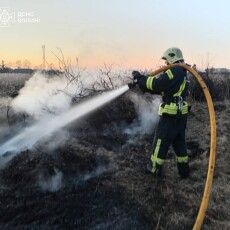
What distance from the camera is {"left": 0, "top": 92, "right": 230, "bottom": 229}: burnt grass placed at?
19.4 ft

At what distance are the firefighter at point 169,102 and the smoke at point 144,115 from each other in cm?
334

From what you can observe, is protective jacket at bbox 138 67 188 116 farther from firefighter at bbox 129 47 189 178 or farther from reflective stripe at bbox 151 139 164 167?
reflective stripe at bbox 151 139 164 167

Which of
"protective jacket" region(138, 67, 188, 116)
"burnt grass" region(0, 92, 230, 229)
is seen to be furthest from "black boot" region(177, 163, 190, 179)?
"protective jacket" region(138, 67, 188, 116)

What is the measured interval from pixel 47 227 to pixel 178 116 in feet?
9.45

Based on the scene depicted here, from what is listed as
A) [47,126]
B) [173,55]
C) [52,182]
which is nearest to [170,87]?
[173,55]

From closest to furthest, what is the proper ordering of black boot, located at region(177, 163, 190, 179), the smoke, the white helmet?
the white helmet → black boot, located at region(177, 163, 190, 179) → the smoke

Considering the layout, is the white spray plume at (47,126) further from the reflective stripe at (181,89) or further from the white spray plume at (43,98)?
the reflective stripe at (181,89)

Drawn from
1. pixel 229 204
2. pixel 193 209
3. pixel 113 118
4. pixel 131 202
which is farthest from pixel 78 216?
pixel 113 118

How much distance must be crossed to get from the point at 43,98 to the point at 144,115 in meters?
2.93

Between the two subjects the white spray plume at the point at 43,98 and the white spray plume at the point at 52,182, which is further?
the white spray plume at the point at 43,98

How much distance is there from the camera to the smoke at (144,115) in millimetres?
11077

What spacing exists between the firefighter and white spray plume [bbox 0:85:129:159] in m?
1.08

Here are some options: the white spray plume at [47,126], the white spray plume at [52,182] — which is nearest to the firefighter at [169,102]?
the white spray plume at [47,126]

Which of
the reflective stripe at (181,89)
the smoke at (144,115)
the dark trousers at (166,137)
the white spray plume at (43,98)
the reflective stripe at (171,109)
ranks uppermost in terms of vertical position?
the reflective stripe at (181,89)
